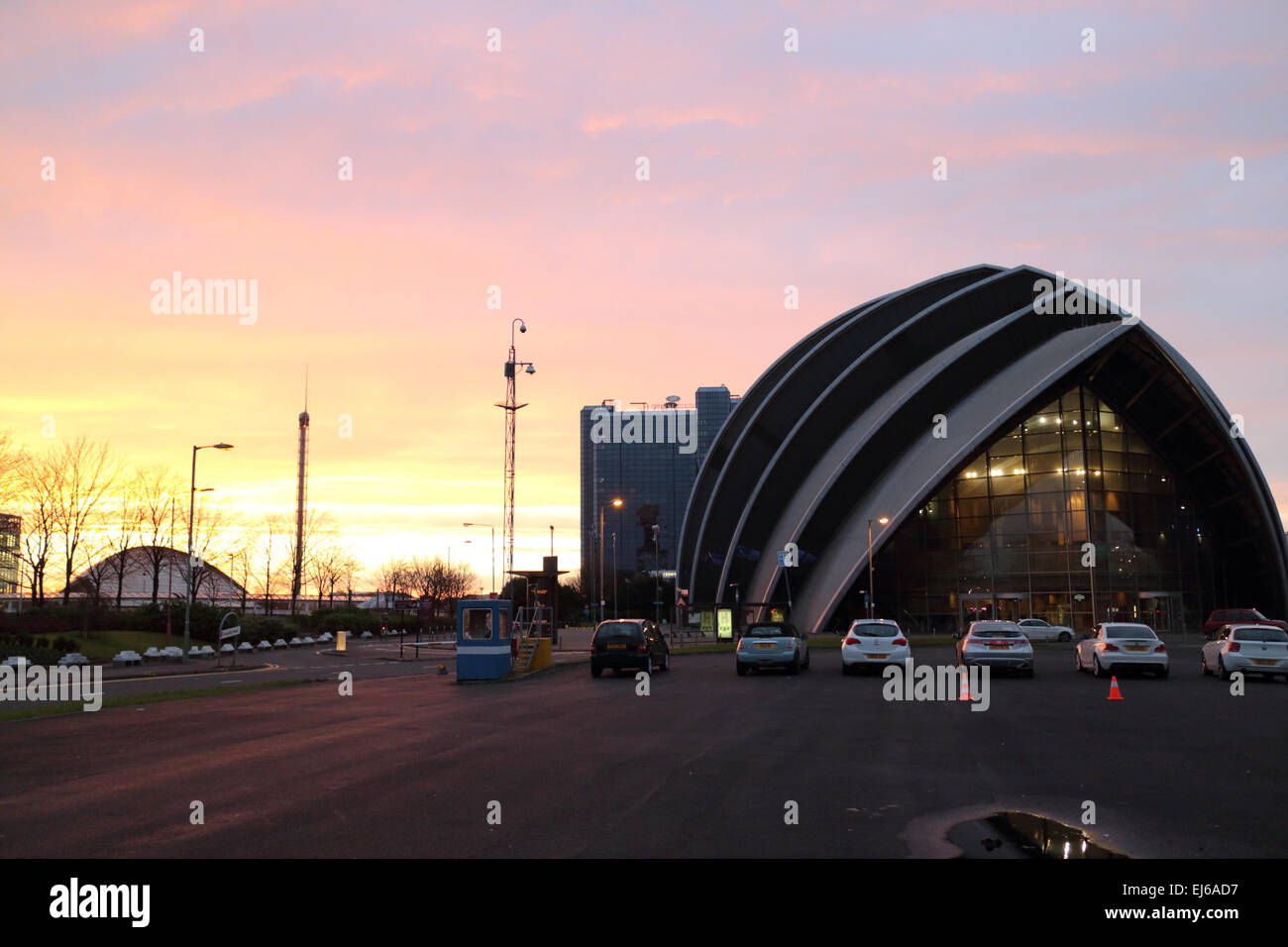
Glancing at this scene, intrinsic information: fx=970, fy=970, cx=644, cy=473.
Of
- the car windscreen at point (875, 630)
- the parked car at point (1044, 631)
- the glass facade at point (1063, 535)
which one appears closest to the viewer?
the car windscreen at point (875, 630)

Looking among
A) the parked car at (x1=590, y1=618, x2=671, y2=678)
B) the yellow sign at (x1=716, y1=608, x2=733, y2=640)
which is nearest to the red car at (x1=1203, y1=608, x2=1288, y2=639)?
the yellow sign at (x1=716, y1=608, x2=733, y2=640)

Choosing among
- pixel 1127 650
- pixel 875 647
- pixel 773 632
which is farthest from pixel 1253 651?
pixel 773 632

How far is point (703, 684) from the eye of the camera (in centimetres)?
2509

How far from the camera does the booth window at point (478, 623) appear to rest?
28.4m

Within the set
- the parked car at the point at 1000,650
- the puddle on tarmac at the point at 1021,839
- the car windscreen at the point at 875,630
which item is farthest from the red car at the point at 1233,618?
the puddle on tarmac at the point at 1021,839

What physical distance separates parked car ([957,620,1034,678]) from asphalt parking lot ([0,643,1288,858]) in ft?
21.0

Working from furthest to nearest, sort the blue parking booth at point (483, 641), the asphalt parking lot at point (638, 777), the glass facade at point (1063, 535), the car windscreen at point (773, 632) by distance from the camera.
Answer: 1. the glass facade at point (1063, 535)
2. the car windscreen at point (773, 632)
3. the blue parking booth at point (483, 641)
4. the asphalt parking lot at point (638, 777)

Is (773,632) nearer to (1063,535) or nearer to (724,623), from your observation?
(724,623)

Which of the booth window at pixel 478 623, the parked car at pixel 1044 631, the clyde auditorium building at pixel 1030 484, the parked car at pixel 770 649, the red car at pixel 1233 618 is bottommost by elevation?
the parked car at pixel 1044 631

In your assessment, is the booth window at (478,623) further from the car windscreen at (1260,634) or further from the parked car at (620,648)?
the car windscreen at (1260,634)

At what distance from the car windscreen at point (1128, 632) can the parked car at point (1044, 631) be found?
30.8 metres

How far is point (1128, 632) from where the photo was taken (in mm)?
26125
